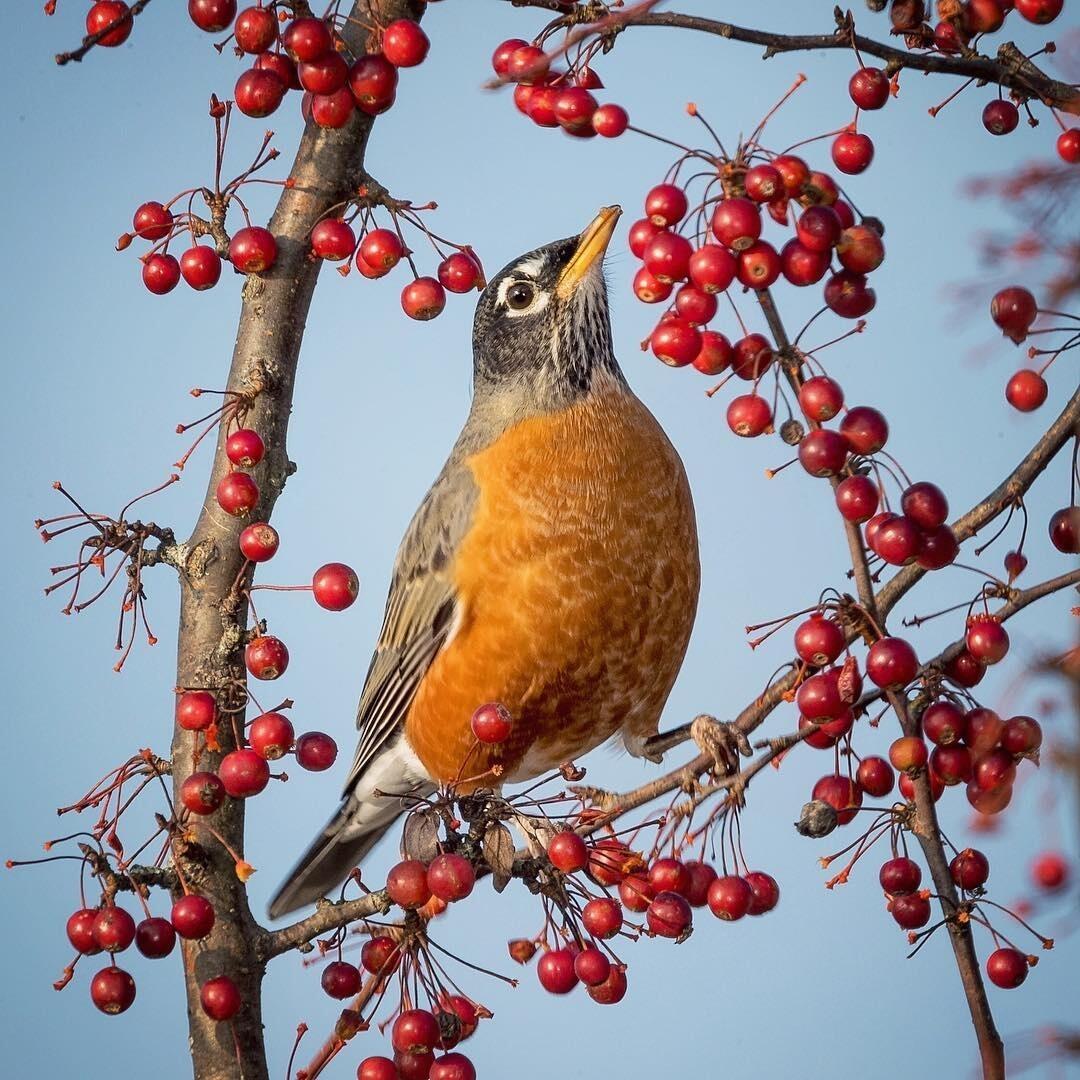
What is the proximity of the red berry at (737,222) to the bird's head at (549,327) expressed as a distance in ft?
6.63

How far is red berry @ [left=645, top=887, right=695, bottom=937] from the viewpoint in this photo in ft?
8.30

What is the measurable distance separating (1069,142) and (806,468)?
0.83m

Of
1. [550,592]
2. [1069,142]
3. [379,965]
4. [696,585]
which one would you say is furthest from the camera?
[696,585]

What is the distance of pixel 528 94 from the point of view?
8.70 feet

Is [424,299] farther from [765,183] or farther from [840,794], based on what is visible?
[840,794]

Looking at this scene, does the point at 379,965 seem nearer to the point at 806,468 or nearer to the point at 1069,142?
the point at 806,468

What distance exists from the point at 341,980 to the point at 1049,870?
1493mm

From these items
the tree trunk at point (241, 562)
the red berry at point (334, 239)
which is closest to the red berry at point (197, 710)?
the tree trunk at point (241, 562)

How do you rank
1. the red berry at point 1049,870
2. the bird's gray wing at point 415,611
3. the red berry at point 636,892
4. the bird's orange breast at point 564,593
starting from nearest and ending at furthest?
the red berry at point 1049,870
the red berry at point 636,892
the bird's orange breast at point 564,593
the bird's gray wing at point 415,611

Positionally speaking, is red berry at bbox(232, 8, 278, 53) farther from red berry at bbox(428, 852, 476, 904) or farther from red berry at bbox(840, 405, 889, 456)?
red berry at bbox(428, 852, 476, 904)

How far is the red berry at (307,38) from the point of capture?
2.67 metres

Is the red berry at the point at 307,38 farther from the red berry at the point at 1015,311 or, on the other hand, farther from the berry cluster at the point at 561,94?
the red berry at the point at 1015,311

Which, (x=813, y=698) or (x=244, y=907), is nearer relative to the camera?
(x=813, y=698)

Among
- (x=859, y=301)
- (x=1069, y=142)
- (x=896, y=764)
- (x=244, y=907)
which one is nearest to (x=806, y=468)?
(x=859, y=301)
